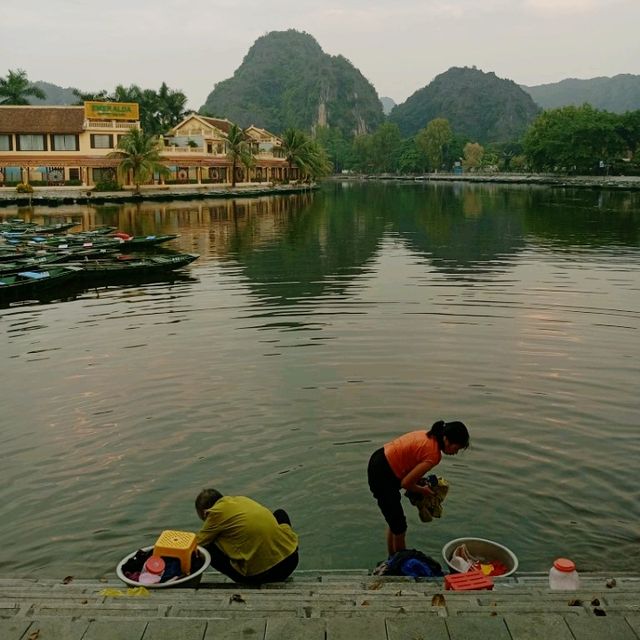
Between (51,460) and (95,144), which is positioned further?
(95,144)

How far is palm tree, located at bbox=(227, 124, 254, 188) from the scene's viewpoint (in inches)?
3410

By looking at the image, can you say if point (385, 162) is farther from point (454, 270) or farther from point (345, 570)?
point (345, 570)

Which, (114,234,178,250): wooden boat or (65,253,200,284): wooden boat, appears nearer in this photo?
(65,253,200,284): wooden boat

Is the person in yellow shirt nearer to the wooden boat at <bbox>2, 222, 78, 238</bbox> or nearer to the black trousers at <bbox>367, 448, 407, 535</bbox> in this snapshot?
the black trousers at <bbox>367, 448, 407, 535</bbox>

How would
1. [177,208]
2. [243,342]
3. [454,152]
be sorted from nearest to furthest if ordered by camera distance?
[243,342]
[177,208]
[454,152]

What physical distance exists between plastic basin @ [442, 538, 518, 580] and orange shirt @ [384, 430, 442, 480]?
91 cm

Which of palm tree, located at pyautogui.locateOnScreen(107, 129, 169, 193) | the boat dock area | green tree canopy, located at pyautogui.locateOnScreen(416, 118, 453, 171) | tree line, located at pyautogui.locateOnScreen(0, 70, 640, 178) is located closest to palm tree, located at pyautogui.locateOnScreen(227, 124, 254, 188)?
tree line, located at pyautogui.locateOnScreen(0, 70, 640, 178)

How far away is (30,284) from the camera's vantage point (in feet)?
74.1

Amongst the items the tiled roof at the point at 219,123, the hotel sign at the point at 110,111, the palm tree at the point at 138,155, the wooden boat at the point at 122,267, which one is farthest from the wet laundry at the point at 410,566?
the tiled roof at the point at 219,123

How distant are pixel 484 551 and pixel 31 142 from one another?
79.4m

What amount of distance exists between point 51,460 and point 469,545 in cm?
646

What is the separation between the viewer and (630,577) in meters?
6.52


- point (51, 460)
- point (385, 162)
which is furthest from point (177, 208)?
point (385, 162)

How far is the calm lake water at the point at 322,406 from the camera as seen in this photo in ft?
27.2
